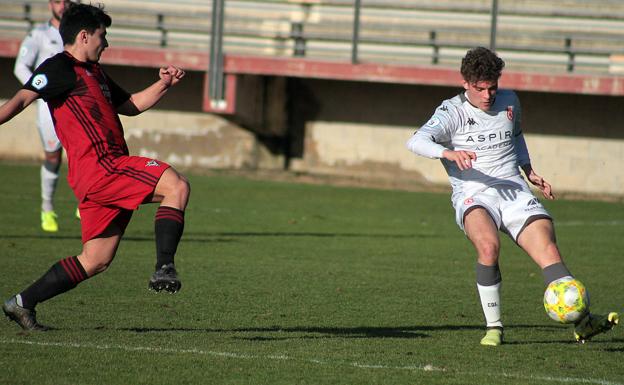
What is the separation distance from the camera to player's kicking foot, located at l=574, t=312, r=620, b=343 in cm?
630

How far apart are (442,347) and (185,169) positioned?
55.4ft

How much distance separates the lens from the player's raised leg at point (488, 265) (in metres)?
6.68

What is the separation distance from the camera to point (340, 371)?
18.6 ft

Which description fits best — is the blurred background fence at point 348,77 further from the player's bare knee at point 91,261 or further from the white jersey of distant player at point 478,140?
the player's bare knee at point 91,261

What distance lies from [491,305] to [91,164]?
2.72 meters

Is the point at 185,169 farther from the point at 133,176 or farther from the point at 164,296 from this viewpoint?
the point at 133,176

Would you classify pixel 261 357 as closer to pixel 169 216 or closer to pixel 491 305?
pixel 169 216

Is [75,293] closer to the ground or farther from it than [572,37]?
closer to the ground

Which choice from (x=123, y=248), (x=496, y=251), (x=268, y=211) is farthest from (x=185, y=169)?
(x=496, y=251)

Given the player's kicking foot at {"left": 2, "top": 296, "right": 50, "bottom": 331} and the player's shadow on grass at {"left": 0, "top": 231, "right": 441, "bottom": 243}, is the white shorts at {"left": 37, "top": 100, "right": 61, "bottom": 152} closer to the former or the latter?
the player's shadow on grass at {"left": 0, "top": 231, "right": 441, "bottom": 243}

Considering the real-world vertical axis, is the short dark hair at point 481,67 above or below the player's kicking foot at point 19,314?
above

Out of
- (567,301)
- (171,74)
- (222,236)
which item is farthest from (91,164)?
(222,236)

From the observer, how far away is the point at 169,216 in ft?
19.7

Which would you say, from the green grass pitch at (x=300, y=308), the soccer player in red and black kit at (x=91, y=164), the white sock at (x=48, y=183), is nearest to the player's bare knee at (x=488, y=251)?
the green grass pitch at (x=300, y=308)
